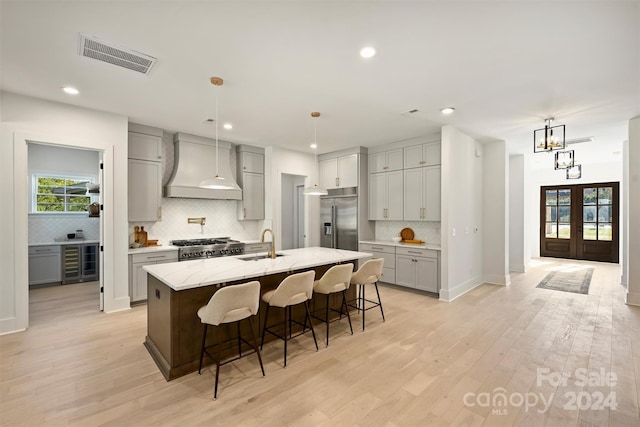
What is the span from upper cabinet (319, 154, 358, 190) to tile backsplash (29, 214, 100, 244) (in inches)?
195

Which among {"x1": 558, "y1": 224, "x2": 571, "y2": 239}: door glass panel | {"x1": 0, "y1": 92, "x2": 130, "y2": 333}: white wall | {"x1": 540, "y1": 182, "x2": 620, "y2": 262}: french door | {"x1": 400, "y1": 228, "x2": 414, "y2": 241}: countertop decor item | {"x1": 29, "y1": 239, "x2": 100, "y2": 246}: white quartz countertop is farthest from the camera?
{"x1": 558, "y1": 224, "x2": 571, "y2": 239}: door glass panel

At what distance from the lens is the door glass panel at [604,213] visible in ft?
26.3

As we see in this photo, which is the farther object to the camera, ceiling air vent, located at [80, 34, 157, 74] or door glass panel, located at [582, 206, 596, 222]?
door glass panel, located at [582, 206, 596, 222]

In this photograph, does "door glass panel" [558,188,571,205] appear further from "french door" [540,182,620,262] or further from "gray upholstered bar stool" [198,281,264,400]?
"gray upholstered bar stool" [198,281,264,400]

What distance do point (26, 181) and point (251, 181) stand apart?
3.25 metres

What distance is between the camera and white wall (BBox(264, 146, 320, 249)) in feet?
19.7

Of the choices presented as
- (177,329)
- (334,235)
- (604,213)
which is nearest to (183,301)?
(177,329)

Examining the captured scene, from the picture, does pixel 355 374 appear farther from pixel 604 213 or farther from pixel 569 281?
pixel 604 213

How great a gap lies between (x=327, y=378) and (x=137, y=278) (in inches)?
131

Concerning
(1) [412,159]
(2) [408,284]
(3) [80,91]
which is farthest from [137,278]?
(1) [412,159]

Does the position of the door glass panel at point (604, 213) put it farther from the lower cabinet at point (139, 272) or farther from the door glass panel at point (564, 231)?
the lower cabinet at point (139, 272)

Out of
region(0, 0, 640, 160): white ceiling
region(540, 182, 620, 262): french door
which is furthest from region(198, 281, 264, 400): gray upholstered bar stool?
region(540, 182, 620, 262): french door

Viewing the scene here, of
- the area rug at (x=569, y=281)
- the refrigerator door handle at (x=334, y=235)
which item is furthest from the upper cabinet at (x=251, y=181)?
the area rug at (x=569, y=281)

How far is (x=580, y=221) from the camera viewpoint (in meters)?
8.42
